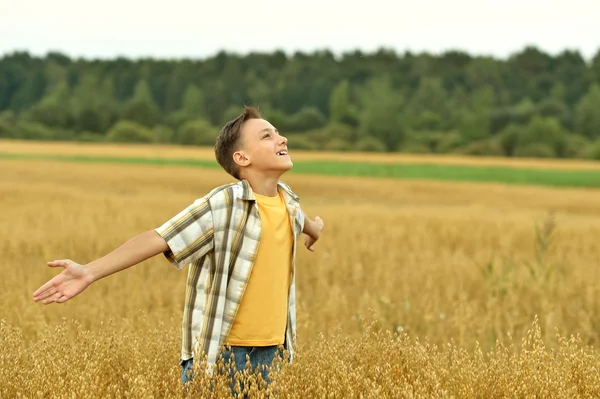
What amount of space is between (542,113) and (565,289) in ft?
240

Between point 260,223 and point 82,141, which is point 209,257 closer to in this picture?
point 260,223

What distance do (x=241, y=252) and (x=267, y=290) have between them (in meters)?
0.21

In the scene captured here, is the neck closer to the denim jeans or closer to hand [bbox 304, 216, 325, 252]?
hand [bbox 304, 216, 325, 252]

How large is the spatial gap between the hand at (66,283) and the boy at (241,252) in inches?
10.6

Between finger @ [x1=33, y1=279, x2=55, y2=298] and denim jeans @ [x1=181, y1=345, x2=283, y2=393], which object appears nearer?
finger @ [x1=33, y1=279, x2=55, y2=298]

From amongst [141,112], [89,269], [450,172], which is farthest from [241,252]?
[141,112]

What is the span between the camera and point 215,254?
349cm

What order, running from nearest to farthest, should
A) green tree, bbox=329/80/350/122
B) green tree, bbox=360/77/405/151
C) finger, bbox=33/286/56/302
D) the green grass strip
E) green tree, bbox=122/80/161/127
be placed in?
finger, bbox=33/286/56/302 < the green grass strip < green tree, bbox=360/77/405/151 < green tree, bbox=122/80/161/127 < green tree, bbox=329/80/350/122

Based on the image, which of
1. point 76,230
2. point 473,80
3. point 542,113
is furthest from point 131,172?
point 473,80

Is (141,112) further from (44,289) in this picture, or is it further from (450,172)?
(44,289)

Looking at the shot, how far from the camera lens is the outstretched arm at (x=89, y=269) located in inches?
120

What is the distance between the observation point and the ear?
360 centimetres

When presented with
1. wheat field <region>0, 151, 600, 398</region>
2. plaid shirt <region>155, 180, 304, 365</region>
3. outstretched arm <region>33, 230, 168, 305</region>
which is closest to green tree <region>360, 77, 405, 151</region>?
wheat field <region>0, 151, 600, 398</region>

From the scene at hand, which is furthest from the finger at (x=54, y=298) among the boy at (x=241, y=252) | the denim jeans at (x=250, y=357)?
the denim jeans at (x=250, y=357)
